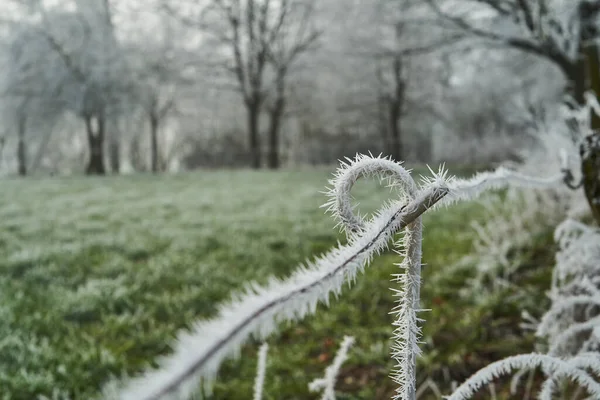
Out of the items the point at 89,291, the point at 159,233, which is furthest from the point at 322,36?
the point at 89,291

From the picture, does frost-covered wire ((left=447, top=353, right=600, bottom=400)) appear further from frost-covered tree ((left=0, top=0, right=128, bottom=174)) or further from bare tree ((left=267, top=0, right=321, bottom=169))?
bare tree ((left=267, top=0, right=321, bottom=169))

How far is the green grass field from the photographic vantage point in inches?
102

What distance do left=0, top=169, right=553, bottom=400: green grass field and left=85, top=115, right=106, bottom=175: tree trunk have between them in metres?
12.8

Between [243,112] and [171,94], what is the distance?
415cm

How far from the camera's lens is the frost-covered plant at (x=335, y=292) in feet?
1.21

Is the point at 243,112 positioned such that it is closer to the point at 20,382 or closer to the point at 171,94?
the point at 171,94

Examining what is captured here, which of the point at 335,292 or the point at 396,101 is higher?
the point at 396,101

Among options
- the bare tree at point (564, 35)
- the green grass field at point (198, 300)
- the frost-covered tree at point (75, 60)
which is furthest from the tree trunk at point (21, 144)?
the bare tree at point (564, 35)

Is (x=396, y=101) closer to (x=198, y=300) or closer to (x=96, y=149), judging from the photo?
(x=96, y=149)

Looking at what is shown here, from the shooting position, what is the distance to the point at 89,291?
12.1ft

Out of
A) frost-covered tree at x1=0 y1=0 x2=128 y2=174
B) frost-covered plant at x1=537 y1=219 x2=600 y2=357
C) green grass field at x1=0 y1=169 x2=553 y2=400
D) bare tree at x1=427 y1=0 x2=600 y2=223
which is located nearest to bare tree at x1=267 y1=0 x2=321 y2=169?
frost-covered tree at x1=0 y1=0 x2=128 y2=174

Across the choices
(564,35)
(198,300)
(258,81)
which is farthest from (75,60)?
(564,35)

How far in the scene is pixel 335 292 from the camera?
49cm

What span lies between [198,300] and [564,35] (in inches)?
114
